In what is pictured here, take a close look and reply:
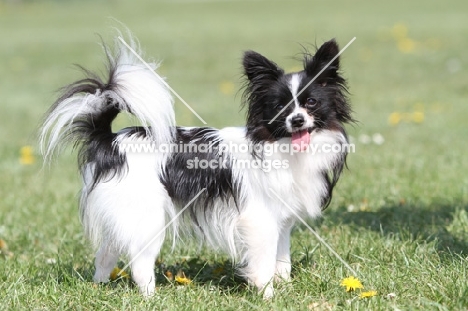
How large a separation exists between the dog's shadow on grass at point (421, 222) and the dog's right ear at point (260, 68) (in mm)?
1484

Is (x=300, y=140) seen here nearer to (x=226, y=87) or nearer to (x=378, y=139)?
(x=378, y=139)

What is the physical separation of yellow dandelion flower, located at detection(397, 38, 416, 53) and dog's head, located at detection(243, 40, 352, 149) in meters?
11.5

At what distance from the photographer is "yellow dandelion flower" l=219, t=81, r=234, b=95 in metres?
11.4

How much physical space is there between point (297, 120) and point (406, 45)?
12.4 meters

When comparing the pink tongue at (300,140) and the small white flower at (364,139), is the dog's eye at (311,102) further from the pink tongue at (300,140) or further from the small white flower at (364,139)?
the small white flower at (364,139)

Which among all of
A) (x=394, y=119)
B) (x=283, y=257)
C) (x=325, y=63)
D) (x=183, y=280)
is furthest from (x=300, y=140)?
(x=394, y=119)

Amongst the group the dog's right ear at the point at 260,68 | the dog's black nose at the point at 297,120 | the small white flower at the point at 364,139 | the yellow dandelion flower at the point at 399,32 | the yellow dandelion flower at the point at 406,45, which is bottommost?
the small white flower at the point at 364,139

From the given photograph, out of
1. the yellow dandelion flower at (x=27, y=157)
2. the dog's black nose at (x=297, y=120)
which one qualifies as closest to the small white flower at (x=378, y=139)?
the yellow dandelion flower at (x=27, y=157)

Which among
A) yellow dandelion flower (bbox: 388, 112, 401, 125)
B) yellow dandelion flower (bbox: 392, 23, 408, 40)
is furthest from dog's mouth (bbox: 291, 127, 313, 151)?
yellow dandelion flower (bbox: 392, 23, 408, 40)

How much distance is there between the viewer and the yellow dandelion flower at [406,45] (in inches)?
572

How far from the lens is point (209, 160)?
3.65 meters

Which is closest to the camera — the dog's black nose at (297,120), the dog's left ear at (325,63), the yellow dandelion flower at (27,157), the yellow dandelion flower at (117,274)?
the dog's black nose at (297,120)

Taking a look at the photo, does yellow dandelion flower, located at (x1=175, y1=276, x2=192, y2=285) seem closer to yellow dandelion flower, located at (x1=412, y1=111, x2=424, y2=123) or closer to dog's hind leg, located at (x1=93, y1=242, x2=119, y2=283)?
dog's hind leg, located at (x1=93, y1=242, x2=119, y2=283)

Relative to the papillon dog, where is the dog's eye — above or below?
above
